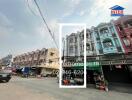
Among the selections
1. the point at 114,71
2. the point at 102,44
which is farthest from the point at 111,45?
the point at 114,71

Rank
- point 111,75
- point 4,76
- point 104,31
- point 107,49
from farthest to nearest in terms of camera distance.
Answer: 1. point 104,31
2. point 107,49
3. point 111,75
4. point 4,76

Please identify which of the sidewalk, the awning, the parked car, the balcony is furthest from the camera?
the balcony

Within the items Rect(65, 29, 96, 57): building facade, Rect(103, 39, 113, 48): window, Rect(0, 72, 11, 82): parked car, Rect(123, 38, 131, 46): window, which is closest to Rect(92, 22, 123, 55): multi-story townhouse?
Rect(103, 39, 113, 48): window

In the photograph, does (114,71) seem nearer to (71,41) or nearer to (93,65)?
(93,65)

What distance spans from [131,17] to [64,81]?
1189cm

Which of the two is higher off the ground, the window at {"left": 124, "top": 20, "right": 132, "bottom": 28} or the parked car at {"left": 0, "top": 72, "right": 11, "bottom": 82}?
the window at {"left": 124, "top": 20, "right": 132, "bottom": 28}

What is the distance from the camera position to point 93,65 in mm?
16469

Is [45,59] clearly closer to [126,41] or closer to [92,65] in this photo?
[126,41]

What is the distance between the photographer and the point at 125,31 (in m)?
21.5

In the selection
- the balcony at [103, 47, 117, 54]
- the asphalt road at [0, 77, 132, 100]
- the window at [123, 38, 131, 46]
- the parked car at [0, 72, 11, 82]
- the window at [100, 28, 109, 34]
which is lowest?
the asphalt road at [0, 77, 132, 100]

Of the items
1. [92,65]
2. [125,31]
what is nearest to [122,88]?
[92,65]

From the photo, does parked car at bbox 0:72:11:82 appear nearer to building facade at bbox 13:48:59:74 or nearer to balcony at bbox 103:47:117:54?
balcony at bbox 103:47:117:54

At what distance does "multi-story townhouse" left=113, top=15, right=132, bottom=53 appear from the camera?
21.1m

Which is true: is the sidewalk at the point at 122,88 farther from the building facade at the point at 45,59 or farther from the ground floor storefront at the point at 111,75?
the building facade at the point at 45,59
